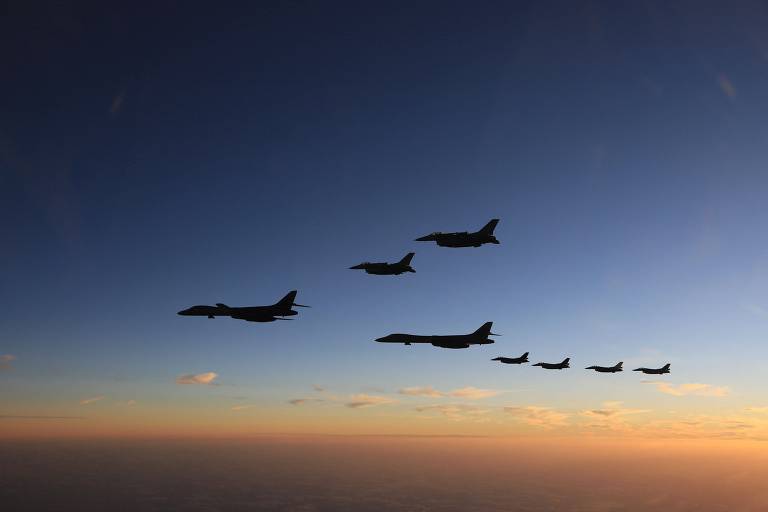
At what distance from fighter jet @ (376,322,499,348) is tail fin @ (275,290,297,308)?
41.4m

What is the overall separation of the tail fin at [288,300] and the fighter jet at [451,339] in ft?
136

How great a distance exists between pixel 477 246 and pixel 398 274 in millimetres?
15056

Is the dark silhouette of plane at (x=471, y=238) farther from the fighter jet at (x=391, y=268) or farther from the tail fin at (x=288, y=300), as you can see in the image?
the tail fin at (x=288, y=300)

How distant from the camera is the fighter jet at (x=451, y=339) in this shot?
10362 cm

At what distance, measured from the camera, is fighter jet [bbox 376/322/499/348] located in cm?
10362

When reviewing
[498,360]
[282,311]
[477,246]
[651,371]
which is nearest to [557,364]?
[498,360]

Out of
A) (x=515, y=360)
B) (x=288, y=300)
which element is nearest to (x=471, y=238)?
(x=288, y=300)

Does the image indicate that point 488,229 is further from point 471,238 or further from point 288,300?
point 288,300

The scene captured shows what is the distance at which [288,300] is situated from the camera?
75.8 meters

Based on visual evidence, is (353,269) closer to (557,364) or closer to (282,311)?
(282,311)

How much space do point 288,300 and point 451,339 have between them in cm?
4593

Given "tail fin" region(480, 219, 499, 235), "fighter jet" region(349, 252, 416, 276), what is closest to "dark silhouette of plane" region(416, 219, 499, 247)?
"tail fin" region(480, 219, 499, 235)

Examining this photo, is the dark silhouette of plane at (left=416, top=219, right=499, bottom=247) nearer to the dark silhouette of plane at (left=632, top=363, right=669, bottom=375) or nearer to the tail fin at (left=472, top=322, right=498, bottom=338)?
the tail fin at (left=472, top=322, right=498, bottom=338)

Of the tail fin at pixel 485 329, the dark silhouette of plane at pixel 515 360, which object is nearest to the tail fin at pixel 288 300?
the tail fin at pixel 485 329
